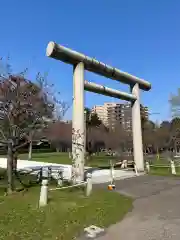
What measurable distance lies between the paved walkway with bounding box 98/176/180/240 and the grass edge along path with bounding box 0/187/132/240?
15.9 inches

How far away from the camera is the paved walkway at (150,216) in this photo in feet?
18.3

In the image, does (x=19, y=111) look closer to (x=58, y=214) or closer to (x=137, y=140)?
(x=58, y=214)

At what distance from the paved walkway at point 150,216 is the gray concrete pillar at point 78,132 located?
6.82ft

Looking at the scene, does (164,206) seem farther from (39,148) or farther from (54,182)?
(39,148)

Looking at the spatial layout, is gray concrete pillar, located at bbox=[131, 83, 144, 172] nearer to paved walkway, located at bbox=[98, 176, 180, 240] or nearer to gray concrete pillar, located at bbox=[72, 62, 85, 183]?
paved walkway, located at bbox=[98, 176, 180, 240]

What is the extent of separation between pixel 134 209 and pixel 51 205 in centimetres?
247

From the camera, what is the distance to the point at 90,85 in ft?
45.3

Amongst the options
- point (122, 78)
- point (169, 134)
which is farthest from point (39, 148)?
point (122, 78)


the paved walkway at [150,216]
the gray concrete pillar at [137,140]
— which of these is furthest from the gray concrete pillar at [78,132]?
the gray concrete pillar at [137,140]

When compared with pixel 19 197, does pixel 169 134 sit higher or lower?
higher

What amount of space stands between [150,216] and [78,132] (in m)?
6.14

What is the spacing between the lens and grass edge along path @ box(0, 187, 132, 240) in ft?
18.9

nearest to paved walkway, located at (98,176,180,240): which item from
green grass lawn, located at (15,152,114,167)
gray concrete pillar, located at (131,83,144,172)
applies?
gray concrete pillar, located at (131,83,144,172)

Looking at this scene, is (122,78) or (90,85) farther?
(122,78)
